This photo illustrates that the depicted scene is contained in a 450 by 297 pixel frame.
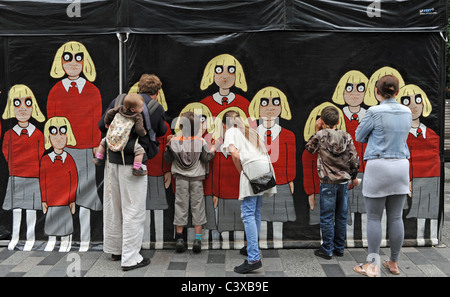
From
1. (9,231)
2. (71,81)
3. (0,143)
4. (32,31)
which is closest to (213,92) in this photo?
(71,81)

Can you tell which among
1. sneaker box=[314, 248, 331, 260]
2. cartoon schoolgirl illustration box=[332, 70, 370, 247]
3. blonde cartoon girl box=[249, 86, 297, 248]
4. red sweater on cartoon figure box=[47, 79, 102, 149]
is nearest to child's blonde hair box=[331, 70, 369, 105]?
cartoon schoolgirl illustration box=[332, 70, 370, 247]

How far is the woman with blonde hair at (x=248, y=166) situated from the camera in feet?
13.4

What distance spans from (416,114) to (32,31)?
4.36 m

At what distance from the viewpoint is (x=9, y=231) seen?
5051mm

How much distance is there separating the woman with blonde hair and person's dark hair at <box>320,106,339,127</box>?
808 millimetres

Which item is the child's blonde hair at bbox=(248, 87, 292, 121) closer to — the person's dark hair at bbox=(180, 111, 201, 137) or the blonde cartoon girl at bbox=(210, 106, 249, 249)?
the blonde cartoon girl at bbox=(210, 106, 249, 249)

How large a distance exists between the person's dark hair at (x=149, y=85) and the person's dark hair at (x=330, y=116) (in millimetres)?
1756

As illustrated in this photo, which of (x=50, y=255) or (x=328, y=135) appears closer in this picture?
(x=328, y=135)

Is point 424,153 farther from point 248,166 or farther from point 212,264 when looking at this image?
point 212,264

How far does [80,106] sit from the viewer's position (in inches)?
191

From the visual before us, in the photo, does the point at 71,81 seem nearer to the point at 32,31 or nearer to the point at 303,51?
the point at 32,31

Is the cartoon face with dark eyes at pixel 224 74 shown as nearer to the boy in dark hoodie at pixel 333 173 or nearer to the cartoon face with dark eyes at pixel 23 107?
the boy in dark hoodie at pixel 333 173

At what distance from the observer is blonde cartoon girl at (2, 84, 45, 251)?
491cm

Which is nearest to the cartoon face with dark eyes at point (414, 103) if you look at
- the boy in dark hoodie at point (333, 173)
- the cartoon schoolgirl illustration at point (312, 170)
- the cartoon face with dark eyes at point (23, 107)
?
the cartoon schoolgirl illustration at point (312, 170)
